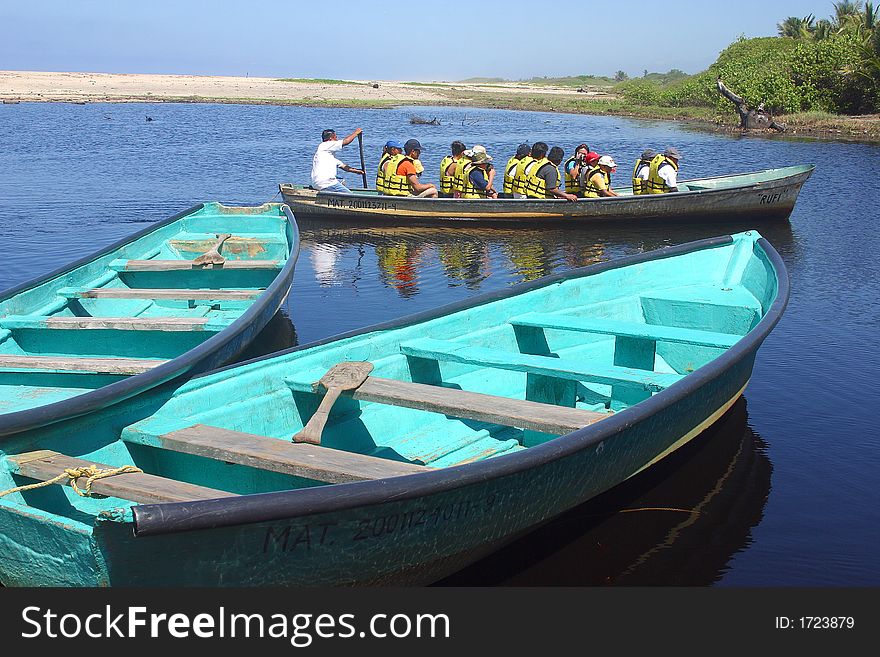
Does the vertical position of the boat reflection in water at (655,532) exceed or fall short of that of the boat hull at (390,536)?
it falls short

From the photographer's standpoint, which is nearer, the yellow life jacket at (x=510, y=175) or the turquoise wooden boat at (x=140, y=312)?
the turquoise wooden boat at (x=140, y=312)

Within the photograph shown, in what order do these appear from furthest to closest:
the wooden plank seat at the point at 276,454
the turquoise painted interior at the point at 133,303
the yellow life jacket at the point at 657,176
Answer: the yellow life jacket at the point at 657,176 < the turquoise painted interior at the point at 133,303 < the wooden plank seat at the point at 276,454

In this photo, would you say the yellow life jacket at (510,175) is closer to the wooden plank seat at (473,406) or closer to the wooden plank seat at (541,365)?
the wooden plank seat at (541,365)

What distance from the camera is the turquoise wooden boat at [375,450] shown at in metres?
3.66

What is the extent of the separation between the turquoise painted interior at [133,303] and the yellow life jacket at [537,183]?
18.1 ft

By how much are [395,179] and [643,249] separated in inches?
169

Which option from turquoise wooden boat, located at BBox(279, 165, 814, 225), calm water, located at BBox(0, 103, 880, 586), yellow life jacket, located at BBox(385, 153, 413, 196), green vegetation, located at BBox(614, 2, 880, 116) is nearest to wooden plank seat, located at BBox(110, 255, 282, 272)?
calm water, located at BBox(0, 103, 880, 586)

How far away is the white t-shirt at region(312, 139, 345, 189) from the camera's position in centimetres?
1552

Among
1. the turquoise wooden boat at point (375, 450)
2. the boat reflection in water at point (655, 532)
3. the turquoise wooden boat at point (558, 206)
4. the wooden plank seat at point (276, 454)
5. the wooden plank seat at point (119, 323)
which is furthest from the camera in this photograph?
the turquoise wooden boat at point (558, 206)

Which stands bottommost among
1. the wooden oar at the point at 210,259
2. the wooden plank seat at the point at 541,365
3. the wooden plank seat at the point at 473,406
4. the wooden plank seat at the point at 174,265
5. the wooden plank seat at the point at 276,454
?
the wooden plank seat at the point at 276,454

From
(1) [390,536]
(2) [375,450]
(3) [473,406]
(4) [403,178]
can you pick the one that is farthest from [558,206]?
(1) [390,536]

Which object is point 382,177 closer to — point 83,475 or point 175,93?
point 83,475

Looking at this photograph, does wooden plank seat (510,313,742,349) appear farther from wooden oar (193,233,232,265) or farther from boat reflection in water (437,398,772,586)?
wooden oar (193,233,232,265)

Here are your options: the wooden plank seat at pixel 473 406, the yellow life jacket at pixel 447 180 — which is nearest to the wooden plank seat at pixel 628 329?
the wooden plank seat at pixel 473 406
